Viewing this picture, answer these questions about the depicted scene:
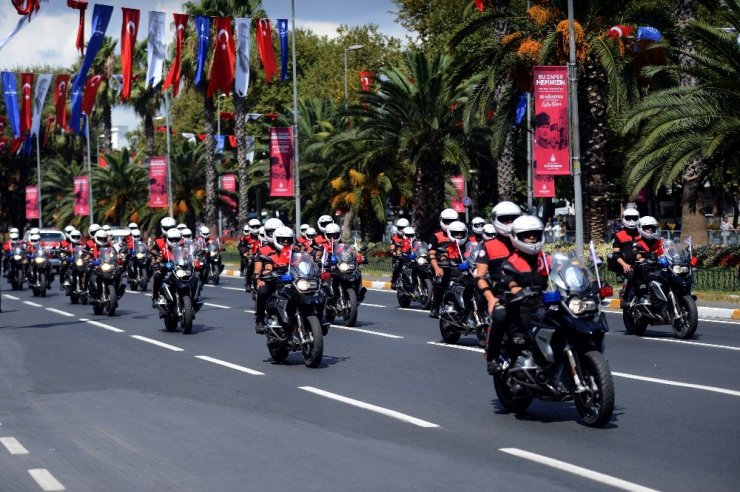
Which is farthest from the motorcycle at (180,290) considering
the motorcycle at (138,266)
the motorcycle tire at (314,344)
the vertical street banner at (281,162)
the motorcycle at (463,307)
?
the vertical street banner at (281,162)

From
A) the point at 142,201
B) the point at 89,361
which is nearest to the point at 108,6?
the point at 89,361

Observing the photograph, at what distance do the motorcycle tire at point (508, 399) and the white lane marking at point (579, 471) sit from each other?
165 cm

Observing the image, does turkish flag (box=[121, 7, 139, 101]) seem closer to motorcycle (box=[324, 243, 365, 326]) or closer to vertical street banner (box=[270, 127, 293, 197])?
vertical street banner (box=[270, 127, 293, 197])

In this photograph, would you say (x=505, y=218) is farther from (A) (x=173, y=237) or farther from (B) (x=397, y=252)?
(B) (x=397, y=252)

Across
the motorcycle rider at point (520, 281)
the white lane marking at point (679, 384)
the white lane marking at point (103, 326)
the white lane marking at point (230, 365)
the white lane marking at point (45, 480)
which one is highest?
the motorcycle rider at point (520, 281)

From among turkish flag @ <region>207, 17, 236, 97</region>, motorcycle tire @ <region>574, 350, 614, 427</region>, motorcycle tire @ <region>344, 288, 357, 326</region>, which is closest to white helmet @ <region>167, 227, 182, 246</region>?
motorcycle tire @ <region>344, 288, 357, 326</region>

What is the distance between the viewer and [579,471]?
823 cm

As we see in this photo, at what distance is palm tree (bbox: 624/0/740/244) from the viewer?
27172 millimetres

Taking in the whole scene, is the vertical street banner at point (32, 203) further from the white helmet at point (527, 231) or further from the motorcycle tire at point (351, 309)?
the white helmet at point (527, 231)

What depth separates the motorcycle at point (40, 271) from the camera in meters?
35.1

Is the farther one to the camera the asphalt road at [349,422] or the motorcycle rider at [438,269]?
the motorcycle rider at [438,269]

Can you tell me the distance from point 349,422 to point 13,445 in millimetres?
2771

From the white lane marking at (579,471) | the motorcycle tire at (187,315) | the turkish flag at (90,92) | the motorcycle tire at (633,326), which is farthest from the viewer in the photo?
the turkish flag at (90,92)

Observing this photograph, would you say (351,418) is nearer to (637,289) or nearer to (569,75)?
(637,289)
